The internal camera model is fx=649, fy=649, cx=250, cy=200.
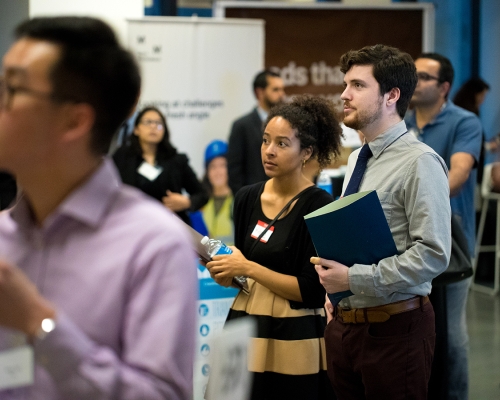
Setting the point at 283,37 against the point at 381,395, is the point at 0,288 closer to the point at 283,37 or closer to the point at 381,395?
the point at 381,395

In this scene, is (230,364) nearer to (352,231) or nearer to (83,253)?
(83,253)

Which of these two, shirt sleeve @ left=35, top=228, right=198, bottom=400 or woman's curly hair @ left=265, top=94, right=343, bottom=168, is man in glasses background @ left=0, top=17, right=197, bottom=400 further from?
woman's curly hair @ left=265, top=94, right=343, bottom=168

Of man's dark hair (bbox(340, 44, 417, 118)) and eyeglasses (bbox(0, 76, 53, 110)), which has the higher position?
man's dark hair (bbox(340, 44, 417, 118))

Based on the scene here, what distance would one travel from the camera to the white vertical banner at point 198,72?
6102mm

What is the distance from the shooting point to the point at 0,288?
2.97 feet

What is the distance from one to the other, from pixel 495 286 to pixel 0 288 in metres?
6.79

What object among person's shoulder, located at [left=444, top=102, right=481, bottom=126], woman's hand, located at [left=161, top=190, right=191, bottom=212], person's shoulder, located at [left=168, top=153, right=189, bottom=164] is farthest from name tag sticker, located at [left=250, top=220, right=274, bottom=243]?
person's shoulder, located at [left=168, top=153, right=189, bottom=164]

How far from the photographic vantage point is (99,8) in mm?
5867

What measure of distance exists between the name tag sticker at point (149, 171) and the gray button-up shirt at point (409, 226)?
8.47 ft

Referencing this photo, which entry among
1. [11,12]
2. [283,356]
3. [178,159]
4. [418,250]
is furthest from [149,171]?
[418,250]

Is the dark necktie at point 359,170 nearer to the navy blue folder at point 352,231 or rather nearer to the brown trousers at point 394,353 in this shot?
the navy blue folder at point 352,231

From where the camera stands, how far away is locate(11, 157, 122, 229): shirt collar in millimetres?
1035

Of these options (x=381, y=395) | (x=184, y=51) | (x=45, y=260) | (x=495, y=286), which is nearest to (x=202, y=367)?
(x=381, y=395)

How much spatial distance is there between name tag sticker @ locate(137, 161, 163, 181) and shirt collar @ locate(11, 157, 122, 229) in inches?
137
